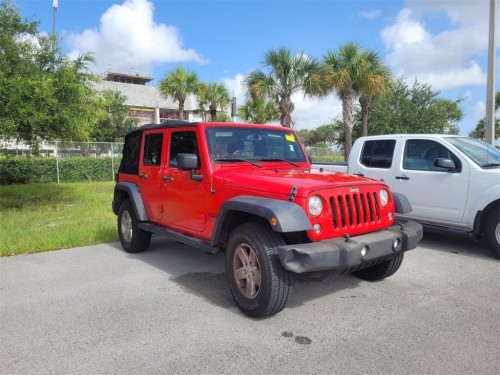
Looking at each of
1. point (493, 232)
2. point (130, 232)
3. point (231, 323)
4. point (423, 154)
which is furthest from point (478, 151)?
point (130, 232)

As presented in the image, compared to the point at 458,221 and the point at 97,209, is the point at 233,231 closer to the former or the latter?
the point at 458,221

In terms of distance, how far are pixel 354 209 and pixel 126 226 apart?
4039mm

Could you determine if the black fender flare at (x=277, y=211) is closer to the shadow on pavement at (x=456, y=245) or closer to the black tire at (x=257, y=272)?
the black tire at (x=257, y=272)

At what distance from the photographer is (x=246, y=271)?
3.86 m

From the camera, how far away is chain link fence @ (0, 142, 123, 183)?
1914 cm

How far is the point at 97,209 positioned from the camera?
421 inches

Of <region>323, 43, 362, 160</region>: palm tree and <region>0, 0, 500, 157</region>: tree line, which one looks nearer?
<region>0, 0, 500, 157</region>: tree line

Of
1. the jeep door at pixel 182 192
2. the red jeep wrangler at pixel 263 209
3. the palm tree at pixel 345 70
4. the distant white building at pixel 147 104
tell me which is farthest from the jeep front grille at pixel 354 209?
the distant white building at pixel 147 104

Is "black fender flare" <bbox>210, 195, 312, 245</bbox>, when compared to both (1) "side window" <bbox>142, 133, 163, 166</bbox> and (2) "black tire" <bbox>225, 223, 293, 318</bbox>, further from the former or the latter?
(1) "side window" <bbox>142, 133, 163, 166</bbox>

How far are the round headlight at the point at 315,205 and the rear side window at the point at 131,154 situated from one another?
3485 mm

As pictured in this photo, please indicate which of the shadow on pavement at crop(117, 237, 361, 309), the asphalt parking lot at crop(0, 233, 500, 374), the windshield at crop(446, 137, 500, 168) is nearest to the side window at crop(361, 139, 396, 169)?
the windshield at crop(446, 137, 500, 168)

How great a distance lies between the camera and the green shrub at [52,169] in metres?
18.3

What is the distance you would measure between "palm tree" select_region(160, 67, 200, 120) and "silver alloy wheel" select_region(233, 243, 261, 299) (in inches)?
815

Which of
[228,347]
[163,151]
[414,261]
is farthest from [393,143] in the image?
[228,347]
